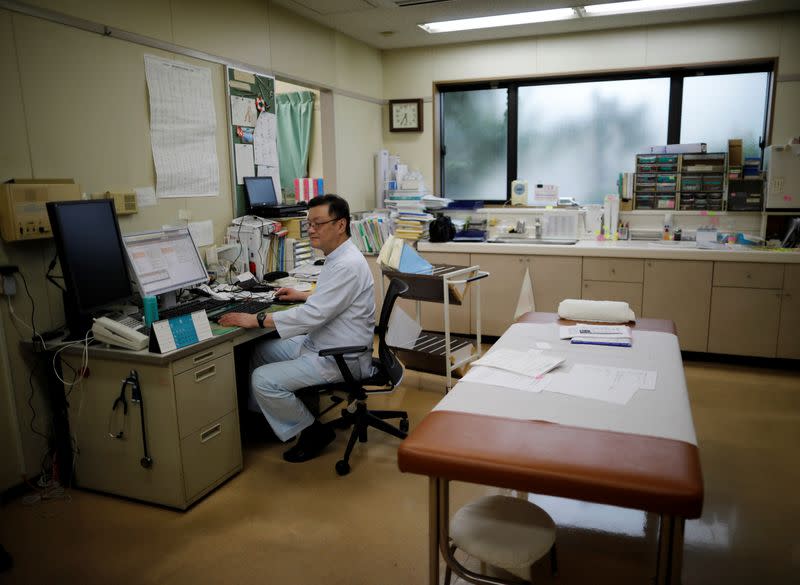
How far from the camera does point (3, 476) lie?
8.51 ft

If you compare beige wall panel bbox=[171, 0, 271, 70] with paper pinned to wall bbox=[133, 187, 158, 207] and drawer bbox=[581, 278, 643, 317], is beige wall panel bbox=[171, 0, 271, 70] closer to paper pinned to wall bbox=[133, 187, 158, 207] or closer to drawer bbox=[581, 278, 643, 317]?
paper pinned to wall bbox=[133, 187, 158, 207]

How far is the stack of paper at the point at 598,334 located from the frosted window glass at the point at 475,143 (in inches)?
122

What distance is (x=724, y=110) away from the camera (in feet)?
15.5

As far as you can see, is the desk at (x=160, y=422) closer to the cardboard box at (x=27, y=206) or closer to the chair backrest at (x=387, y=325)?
the cardboard box at (x=27, y=206)

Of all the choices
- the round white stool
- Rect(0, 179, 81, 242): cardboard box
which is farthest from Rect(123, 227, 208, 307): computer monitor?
the round white stool

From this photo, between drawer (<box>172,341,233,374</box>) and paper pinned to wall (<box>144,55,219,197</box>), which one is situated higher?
paper pinned to wall (<box>144,55,219,197</box>)

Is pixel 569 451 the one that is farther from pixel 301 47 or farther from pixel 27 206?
pixel 301 47

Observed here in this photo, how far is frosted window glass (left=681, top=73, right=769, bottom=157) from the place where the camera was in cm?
463

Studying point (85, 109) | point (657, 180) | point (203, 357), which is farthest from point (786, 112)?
point (85, 109)

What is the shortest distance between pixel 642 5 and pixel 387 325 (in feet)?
10.4

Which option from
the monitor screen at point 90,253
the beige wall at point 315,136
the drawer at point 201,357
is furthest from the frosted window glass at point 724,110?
the monitor screen at point 90,253

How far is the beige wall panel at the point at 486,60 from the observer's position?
5.04 meters

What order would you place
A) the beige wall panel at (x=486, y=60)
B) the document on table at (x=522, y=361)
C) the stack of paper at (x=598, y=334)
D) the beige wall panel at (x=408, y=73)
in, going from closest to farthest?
the document on table at (x=522, y=361), the stack of paper at (x=598, y=334), the beige wall panel at (x=486, y=60), the beige wall panel at (x=408, y=73)

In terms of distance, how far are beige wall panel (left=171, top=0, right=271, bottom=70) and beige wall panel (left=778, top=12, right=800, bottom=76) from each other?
3857 millimetres
